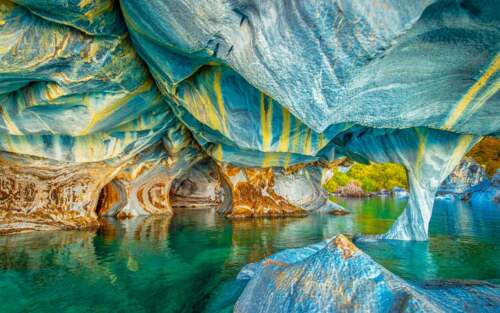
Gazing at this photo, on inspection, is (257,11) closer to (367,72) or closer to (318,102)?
(318,102)

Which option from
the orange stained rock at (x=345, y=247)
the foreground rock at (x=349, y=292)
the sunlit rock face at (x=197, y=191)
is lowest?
the foreground rock at (x=349, y=292)

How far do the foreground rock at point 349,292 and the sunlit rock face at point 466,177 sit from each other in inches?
1360

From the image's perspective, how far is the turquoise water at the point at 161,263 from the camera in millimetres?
4391

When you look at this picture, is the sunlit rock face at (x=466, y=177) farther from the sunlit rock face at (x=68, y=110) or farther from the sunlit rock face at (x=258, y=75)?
the sunlit rock face at (x=68, y=110)

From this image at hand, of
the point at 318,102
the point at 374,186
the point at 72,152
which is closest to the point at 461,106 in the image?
the point at 318,102

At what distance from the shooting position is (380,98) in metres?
5.82

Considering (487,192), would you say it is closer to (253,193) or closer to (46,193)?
(253,193)

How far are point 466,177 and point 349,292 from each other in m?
37.1

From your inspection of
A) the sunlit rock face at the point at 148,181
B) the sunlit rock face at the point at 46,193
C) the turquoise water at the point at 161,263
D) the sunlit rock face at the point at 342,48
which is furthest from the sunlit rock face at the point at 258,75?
the sunlit rock face at the point at 148,181

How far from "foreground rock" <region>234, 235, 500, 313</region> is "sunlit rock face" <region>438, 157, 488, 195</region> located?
113 feet

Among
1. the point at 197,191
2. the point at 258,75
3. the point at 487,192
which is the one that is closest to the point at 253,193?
the point at 197,191

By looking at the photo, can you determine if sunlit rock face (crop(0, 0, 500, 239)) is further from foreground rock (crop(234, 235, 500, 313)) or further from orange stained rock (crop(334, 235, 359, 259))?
foreground rock (crop(234, 235, 500, 313))

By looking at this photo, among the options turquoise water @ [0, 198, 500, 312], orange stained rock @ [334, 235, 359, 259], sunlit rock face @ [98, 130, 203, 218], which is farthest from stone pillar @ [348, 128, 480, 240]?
sunlit rock face @ [98, 130, 203, 218]

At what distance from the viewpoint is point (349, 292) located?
2688mm
